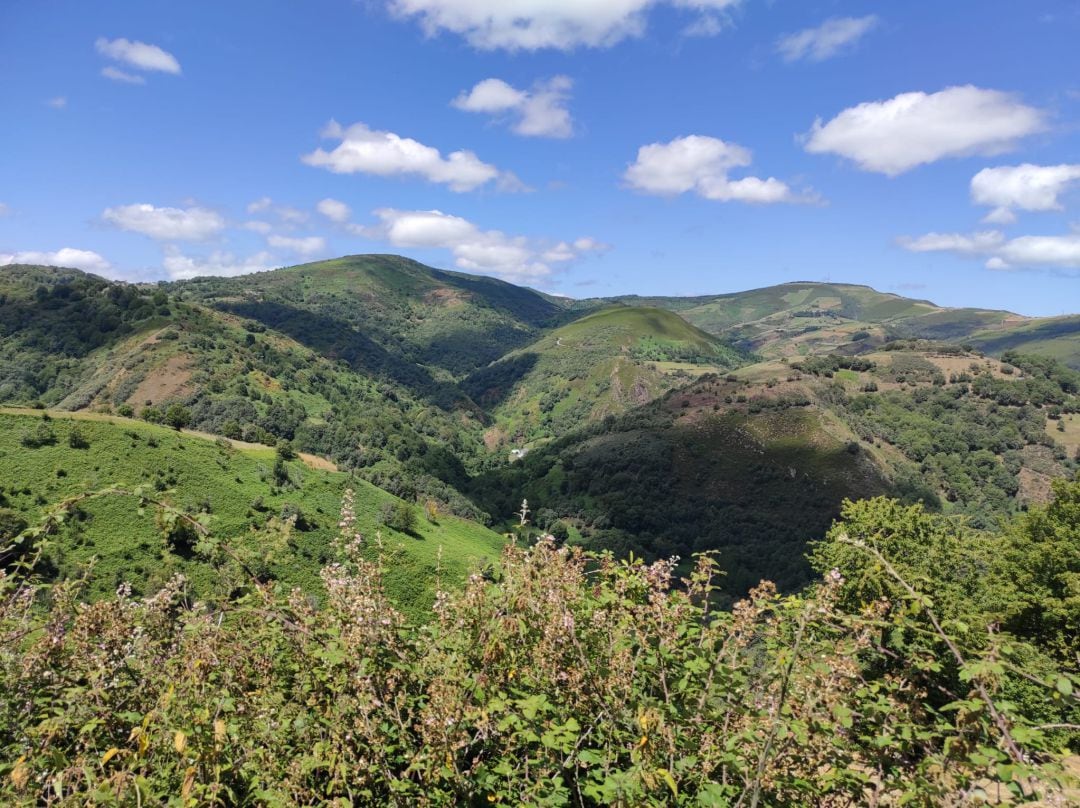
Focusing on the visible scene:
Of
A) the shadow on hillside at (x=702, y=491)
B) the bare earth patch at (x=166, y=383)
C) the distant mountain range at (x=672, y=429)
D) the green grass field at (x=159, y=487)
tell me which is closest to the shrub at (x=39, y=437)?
the green grass field at (x=159, y=487)

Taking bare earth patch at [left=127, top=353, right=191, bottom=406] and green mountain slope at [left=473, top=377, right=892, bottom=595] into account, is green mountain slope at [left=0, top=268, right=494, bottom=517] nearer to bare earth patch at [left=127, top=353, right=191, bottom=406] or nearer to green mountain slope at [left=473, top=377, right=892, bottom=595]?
bare earth patch at [left=127, top=353, right=191, bottom=406]

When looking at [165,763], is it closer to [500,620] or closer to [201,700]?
[201,700]

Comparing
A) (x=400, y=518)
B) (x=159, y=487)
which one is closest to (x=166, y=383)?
(x=400, y=518)

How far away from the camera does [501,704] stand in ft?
A: 12.8

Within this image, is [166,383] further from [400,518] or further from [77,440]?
[400,518]

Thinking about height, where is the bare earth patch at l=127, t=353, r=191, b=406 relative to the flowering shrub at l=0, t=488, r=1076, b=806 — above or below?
above

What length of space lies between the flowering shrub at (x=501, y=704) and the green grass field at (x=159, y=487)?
4029 cm

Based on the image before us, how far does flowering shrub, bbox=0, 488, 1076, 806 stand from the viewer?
137 inches

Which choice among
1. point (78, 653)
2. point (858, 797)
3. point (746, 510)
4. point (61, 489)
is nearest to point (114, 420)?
point (61, 489)

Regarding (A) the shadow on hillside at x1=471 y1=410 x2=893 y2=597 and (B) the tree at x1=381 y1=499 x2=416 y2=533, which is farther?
(A) the shadow on hillside at x1=471 y1=410 x2=893 y2=597

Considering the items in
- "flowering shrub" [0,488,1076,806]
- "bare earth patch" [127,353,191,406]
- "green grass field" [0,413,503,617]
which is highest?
"bare earth patch" [127,353,191,406]

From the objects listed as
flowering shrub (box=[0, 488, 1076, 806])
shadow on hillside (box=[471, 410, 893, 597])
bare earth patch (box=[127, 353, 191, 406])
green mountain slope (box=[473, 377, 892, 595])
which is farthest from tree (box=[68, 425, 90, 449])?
flowering shrub (box=[0, 488, 1076, 806])

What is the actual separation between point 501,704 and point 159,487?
2286 inches

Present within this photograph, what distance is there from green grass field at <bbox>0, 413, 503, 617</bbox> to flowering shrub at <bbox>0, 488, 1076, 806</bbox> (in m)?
40.3
